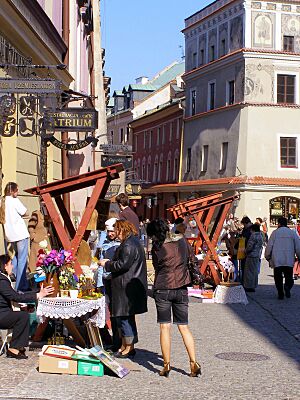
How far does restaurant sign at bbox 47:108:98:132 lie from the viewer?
62.8 feet

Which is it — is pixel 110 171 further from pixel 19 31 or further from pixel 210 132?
pixel 210 132

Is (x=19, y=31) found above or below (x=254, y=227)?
above

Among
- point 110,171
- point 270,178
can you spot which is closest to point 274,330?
point 110,171

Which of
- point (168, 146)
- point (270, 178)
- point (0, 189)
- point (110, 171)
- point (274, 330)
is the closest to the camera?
point (110, 171)

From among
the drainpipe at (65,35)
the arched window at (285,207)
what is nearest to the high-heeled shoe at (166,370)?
the drainpipe at (65,35)

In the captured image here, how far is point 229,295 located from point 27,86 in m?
5.36

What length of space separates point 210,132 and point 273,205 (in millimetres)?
7514

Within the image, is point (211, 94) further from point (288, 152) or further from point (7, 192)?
point (7, 192)

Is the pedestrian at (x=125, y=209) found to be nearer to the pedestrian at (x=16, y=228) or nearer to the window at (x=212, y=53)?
the pedestrian at (x=16, y=228)

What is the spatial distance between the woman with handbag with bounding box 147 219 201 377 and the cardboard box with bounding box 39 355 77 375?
1.01 meters

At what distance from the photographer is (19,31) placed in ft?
57.6

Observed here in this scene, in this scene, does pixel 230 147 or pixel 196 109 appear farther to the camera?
pixel 196 109

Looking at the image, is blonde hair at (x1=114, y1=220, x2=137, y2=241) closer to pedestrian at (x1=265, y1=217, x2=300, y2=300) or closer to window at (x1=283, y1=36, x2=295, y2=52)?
pedestrian at (x1=265, y1=217, x2=300, y2=300)

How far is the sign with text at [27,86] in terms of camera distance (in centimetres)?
1499
